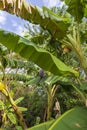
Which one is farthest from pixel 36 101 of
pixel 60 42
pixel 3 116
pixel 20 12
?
pixel 20 12

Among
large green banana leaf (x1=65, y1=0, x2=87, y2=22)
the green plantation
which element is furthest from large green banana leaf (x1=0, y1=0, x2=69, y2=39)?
large green banana leaf (x1=65, y1=0, x2=87, y2=22)

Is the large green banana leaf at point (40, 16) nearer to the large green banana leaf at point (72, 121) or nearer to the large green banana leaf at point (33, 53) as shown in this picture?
the large green banana leaf at point (33, 53)

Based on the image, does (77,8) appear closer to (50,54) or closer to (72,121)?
(50,54)

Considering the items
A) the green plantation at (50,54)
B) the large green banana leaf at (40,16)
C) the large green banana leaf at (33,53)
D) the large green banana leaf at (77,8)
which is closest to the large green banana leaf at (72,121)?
the green plantation at (50,54)

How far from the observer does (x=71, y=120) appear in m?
3.57

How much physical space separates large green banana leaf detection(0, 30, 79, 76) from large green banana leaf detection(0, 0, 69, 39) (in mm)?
528

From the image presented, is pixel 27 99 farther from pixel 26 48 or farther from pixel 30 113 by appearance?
pixel 26 48

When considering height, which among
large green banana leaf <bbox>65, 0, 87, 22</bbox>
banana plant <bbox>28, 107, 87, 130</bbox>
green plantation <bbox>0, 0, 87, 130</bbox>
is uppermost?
large green banana leaf <bbox>65, 0, 87, 22</bbox>

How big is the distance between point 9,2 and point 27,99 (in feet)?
27.8

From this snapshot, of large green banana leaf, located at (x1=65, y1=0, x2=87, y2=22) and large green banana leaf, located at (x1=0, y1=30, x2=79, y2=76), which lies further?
large green banana leaf, located at (x1=65, y1=0, x2=87, y2=22)

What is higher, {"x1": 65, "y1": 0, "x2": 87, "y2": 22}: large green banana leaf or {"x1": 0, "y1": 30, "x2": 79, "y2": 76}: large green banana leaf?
{"x1": 65, "y1": 0, "x2": 87, "y2": 22}: large green banana leaf

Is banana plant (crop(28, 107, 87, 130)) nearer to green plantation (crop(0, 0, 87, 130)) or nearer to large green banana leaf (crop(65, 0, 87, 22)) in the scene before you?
green plantation (crop(0, 0, 87, 130))

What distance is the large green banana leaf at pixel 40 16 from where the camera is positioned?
12.9 ft

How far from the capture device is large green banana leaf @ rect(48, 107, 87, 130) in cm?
339
